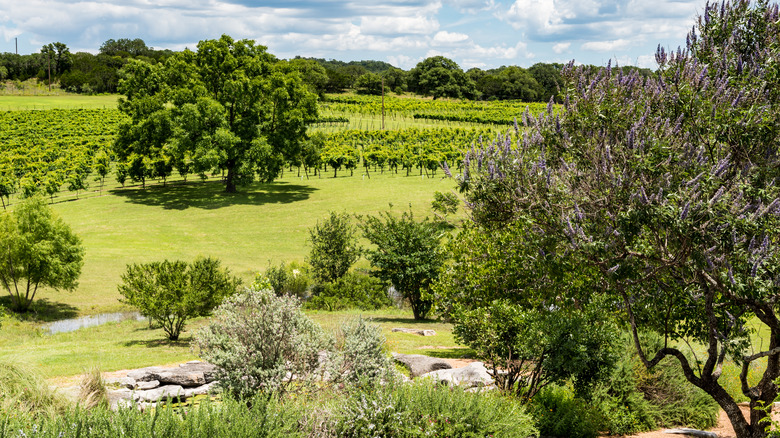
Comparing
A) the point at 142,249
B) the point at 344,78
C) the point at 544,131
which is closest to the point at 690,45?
the point at 544,131

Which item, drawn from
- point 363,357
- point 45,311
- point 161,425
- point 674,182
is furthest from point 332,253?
point 674,182

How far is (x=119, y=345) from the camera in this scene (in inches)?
716

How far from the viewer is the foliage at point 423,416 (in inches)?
313

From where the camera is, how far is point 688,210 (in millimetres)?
6441

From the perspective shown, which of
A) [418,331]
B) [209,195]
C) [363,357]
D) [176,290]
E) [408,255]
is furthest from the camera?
[209,195]

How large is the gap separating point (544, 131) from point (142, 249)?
110ft

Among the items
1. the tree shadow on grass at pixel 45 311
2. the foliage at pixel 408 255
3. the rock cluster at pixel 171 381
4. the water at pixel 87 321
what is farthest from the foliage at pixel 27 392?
the tree shadow on grass at pixel 45 311

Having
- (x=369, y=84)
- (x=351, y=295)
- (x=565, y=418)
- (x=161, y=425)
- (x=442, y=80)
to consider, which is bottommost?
(x=351, y=295)

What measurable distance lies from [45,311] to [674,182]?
2957cm

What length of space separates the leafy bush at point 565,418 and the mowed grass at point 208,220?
75.7ft

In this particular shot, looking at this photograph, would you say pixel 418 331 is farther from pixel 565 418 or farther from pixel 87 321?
pixel 87 321

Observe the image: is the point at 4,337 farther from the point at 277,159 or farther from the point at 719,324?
the point at 277,159

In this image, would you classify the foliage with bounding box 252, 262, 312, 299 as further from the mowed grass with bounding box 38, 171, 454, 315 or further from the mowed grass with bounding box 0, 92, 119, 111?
the mowed grass with bounding box 0, 92, 119, 111

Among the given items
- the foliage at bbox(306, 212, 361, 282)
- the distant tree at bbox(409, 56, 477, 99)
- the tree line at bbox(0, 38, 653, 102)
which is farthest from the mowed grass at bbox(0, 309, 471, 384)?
the distant tree at bbox(409, 56, 477, 99)
